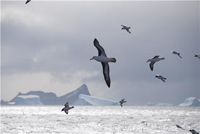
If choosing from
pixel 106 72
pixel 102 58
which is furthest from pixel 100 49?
pixel 106 72

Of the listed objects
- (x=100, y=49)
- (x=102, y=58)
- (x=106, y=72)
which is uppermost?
(x=100, y=49)

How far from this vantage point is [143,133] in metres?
91.8

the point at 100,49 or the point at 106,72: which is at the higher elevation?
the point at 100,49

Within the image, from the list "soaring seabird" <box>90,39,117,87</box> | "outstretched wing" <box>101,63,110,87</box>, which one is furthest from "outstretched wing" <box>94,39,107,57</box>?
"outstretched wing" <box>101,63,110,87</box>

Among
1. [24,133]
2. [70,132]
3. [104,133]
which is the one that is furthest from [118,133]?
[24,133]

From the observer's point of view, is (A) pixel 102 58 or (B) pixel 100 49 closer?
(A) pixel 102 58

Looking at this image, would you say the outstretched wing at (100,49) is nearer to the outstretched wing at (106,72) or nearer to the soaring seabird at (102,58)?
the soaring seabird at (102,58)

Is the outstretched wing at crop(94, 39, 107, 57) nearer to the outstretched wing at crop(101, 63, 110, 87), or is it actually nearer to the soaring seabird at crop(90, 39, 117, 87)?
the soaring seabird at crop(90, 39, 117, 87)

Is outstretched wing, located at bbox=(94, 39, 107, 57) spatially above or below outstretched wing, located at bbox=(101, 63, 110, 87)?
above

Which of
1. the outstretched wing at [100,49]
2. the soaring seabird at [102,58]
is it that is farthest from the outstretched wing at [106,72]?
the outstretched wing at [100,49]

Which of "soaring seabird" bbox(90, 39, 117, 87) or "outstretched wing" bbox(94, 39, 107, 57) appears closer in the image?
"soaring seabird" bbox(90, 39, 117, 87)

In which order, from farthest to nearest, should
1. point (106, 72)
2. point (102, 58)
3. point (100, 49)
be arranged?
point (106, 72)
point (100, 49)
point (102, 58)

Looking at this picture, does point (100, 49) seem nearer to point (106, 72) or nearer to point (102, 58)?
point (102, 58)

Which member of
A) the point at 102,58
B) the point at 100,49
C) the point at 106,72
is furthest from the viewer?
the point at 106,72
